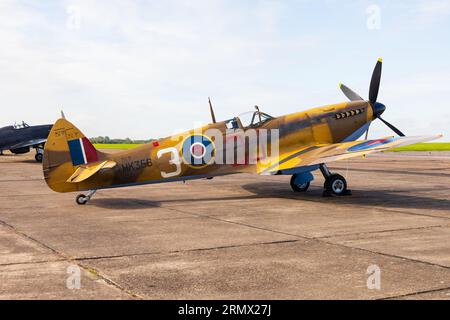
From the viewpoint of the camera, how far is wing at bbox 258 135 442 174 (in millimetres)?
13617

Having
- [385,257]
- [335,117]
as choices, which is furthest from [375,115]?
[385,257]

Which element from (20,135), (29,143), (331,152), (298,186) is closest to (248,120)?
(331,152)

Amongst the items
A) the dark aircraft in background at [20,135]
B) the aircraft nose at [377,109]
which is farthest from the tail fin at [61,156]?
the dark aircraft in background at [20,135]

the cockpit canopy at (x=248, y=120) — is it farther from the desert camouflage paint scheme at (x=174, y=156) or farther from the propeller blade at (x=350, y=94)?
the propeller blade at (x=350, y=94)

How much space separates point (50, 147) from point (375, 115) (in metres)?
10.1

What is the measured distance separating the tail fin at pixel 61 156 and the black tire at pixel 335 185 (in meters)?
6.93

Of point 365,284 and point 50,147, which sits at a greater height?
point 50,147

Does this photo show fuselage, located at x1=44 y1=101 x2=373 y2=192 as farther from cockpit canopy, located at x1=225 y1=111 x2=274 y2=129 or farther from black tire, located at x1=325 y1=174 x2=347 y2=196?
black tire, located at x1=325 y1=174 x2=347 y2=196

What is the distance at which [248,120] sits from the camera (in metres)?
15.1

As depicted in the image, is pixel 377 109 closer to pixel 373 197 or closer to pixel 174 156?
pixel 373 197

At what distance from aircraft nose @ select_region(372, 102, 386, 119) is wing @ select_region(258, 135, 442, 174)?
2091 millimetres

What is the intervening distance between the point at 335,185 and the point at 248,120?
10.7 feet

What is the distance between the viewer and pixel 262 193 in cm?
1656
